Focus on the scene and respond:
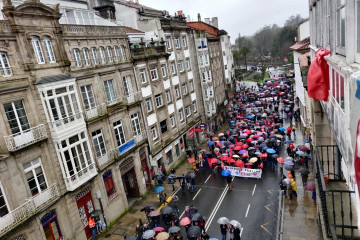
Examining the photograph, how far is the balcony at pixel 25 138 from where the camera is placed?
15.7 m

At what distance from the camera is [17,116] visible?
653 inches

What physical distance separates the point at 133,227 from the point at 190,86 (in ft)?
76.0

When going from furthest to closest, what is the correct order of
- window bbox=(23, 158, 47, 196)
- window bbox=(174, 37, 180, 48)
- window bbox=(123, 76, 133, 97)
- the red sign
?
the red sign
window bbox=(174, 37, 180, 48)
window bbox=(123, 76, 133, 97)
window bbox=(23, 158, 47, 196)

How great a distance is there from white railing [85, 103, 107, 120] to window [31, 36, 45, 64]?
5051mm

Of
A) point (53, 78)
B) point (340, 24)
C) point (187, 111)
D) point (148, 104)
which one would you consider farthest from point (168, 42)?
point (340, 24)

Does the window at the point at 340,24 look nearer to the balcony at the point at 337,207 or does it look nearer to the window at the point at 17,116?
the balcony at the point at 337,207

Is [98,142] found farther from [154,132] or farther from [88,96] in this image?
[154,132]

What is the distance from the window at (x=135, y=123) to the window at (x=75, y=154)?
22.3 feet

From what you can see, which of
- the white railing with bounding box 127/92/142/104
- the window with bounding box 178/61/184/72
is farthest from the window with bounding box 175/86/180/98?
the white railing with bounding box 127/92/142/104

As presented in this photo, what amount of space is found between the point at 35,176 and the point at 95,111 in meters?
6.99

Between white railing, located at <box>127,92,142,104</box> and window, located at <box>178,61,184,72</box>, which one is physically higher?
window, located at <box>178,61,184,72</box>

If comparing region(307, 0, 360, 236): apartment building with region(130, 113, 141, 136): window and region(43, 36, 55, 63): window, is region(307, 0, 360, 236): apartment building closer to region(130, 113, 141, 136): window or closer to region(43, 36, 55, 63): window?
region(43, 36, 55, 63): window

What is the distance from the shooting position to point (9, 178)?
15.7 m

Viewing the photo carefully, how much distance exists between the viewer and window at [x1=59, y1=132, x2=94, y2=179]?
1908 centimetres
